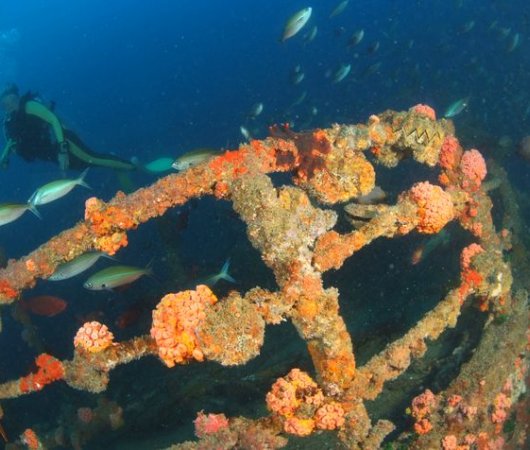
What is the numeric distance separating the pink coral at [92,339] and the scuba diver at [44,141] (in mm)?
4271

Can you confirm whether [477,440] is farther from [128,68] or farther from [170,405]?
[128,68]

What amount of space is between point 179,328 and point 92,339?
2.80ft

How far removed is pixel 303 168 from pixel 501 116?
16596 millimetres

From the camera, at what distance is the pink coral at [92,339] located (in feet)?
11.0

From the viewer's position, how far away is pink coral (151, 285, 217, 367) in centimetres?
299

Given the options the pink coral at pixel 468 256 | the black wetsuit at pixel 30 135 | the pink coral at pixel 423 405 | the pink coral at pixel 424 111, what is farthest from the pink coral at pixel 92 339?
the black wetsuit at pixel 30 135

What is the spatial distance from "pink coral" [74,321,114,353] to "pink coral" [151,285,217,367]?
591mm

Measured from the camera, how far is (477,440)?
4020mm

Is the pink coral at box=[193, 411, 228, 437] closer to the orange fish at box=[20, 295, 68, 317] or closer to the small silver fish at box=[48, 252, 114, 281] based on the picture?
the small silver fish at box=[48, 252, 114, 281]

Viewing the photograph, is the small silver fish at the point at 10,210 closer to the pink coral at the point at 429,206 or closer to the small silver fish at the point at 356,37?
the pink coral at the point at 429,206

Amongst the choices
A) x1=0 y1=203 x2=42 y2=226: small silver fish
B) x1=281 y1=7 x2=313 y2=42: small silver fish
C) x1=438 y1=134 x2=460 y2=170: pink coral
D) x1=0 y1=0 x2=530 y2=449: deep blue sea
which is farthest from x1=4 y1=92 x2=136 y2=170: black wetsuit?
x1=438 y1=134 x2=460 y2=170: pink coral

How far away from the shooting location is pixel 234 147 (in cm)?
1212

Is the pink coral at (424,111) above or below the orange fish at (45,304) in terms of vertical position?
below

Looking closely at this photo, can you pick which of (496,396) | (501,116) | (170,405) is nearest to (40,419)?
(170,405)
